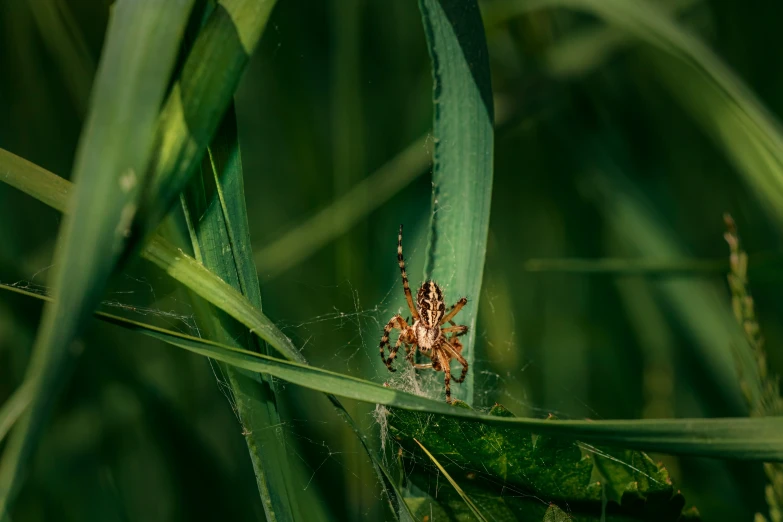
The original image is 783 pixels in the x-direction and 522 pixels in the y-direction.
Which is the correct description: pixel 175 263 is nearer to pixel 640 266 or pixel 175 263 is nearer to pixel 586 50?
pixel 640 266

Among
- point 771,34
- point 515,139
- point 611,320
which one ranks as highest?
point 771,34

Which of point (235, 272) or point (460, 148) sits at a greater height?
point (460, 148)

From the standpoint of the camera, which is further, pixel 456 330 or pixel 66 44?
pixel 66 44

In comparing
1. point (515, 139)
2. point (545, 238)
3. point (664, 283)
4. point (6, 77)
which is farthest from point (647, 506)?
point (6, 77)

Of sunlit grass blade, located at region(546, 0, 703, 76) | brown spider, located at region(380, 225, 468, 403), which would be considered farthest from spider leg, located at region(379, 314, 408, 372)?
sunlit grass blade, located at region(546, 0, 703, 76)

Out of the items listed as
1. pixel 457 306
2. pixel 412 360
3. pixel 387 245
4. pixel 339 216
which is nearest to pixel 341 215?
pixel 339 216

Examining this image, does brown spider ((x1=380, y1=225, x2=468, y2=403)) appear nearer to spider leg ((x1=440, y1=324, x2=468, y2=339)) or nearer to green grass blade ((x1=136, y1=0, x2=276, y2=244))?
spider leg ((x1=440, y1=324, x2=468, y2=339))

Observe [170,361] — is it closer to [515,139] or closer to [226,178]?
[226,178]
